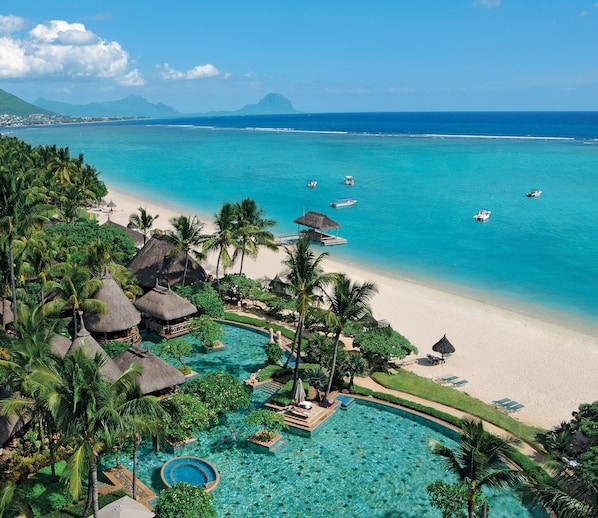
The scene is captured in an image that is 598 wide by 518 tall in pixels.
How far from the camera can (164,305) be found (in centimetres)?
2672

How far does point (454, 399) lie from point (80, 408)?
16.5 m

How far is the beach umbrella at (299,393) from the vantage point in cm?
2030

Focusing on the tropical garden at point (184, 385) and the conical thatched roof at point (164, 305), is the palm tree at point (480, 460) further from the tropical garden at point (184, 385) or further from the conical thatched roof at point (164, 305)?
the conical thatched roof at point (164, 305)

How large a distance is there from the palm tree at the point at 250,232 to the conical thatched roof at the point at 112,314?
25.3ft

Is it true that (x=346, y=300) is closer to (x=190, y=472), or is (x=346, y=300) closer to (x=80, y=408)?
(x=190, y=472)

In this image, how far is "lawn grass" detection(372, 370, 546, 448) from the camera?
66.8 feet

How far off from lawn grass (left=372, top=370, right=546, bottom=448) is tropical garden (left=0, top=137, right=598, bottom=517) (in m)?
0.16

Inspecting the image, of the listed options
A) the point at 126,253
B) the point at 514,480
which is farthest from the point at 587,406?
the point at 126,253

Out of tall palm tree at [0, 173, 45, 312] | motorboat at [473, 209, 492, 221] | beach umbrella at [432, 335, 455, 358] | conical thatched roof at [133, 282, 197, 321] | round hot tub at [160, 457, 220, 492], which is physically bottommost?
round hot tub at [160, 457, 220, 492]

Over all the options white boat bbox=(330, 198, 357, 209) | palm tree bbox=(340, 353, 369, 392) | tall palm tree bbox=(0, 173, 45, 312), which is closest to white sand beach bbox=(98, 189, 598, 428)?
palm tree bbox=(340, 353, 369, 392)

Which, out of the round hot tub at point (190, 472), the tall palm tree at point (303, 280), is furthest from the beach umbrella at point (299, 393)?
the round hot tub at point (190, 472)

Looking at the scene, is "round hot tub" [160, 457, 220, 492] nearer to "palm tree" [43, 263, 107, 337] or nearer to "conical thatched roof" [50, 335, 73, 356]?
"conical thatched roof" [50, 335, 73, 356]

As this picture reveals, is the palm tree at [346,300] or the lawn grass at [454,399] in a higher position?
the palm tree at [346,300]

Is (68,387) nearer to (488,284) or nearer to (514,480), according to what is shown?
(514,480)
